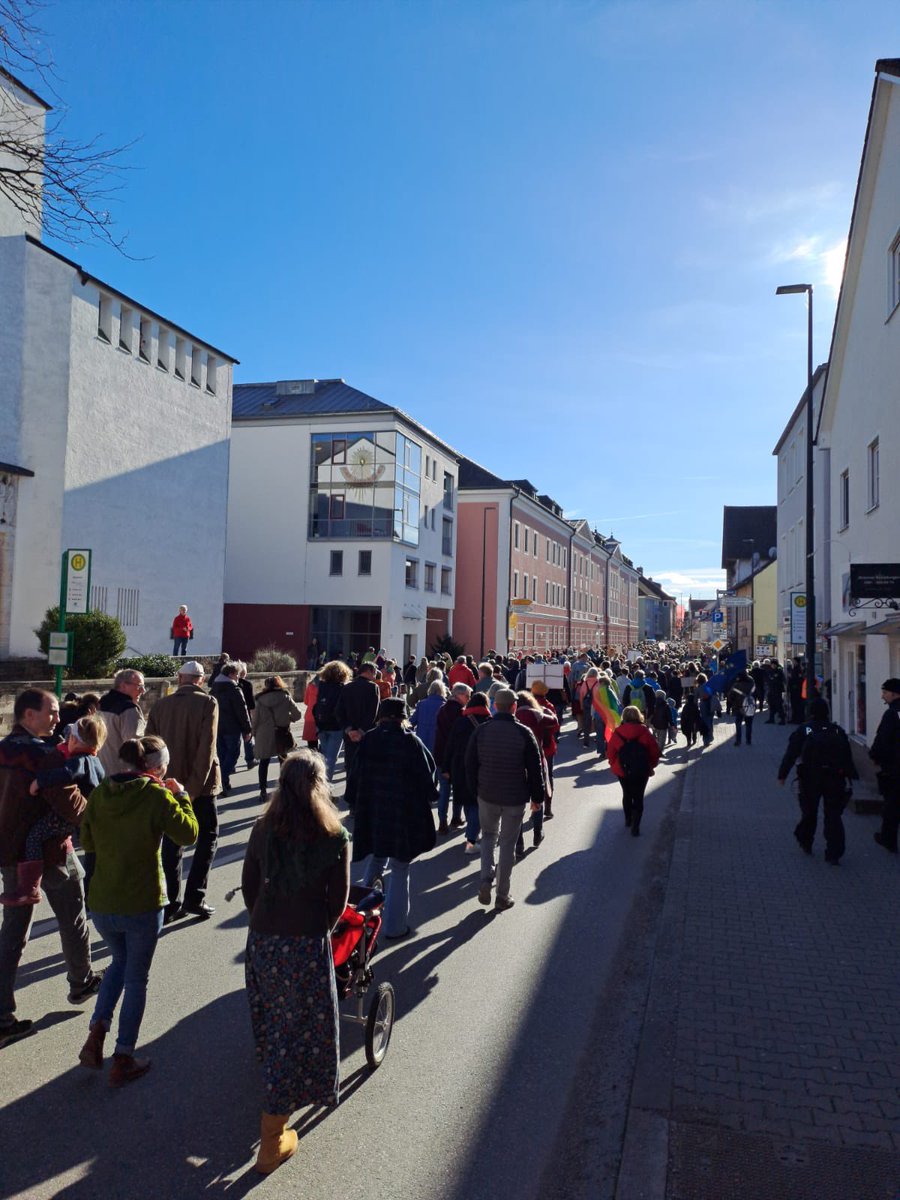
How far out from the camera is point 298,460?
42.3m

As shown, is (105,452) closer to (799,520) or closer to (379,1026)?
(799,520)

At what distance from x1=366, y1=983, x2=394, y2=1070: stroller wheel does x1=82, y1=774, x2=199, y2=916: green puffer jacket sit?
120 cm

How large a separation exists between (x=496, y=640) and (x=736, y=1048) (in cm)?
4837

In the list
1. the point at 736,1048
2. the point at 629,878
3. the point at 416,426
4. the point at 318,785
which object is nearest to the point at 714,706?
the point at 629,878

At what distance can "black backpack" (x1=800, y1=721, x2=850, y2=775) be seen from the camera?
920 cm

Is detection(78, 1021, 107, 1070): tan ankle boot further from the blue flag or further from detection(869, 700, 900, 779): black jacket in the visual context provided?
the blue flag

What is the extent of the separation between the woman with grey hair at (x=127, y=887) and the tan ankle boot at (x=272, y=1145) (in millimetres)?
1004

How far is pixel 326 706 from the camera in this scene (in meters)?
11.4

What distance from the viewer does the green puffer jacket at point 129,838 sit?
433 cm

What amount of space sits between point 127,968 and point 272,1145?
1.20 metres

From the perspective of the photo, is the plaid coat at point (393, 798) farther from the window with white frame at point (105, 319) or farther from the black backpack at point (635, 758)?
the window with white frame at point (105, 319)

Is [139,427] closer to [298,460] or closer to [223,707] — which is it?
[298,460]

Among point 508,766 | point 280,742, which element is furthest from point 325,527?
point 508,766

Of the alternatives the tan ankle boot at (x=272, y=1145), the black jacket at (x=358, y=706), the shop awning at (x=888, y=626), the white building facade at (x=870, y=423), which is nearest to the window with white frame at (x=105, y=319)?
the black jacket at (x=358, y=706)
